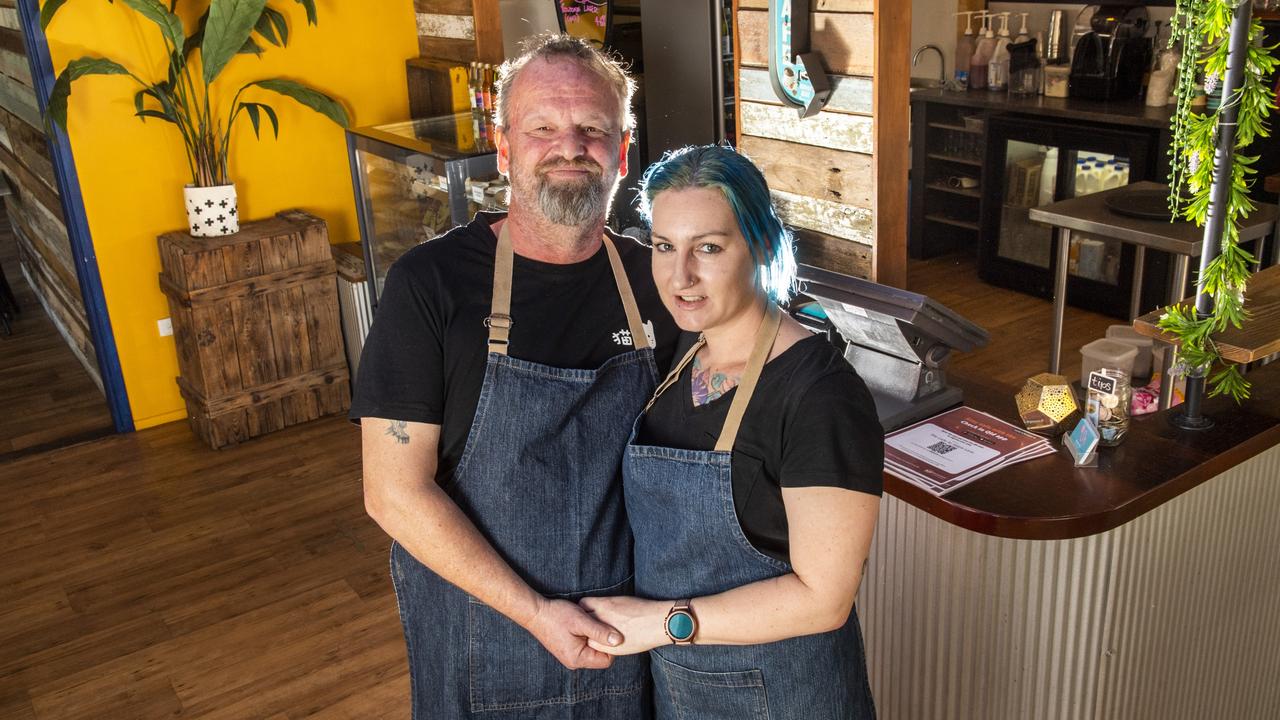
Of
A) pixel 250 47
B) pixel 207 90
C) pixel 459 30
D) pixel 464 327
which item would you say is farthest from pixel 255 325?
pixel 464 327

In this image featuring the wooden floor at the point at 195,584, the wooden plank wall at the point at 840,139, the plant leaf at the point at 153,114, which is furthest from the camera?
the plant leaf at the point at 153,114

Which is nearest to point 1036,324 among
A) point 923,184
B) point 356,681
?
point 923,184

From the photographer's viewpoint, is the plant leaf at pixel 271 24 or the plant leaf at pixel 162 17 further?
the plant leaf at pixel 271 24

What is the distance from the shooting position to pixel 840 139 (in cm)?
310

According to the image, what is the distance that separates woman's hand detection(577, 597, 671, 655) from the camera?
1636 millimetres

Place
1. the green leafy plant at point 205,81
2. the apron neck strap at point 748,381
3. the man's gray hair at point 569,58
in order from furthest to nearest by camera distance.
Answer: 1. the green leafy plant at point 205,81
2. the man's gray hair at point 569,58
3. the apron neck strap at point 748,381

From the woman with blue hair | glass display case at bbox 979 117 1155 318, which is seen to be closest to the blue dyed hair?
the woman with blue hair

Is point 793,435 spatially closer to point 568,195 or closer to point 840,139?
point 568,195

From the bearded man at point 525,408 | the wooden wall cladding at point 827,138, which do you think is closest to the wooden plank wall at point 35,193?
the wooden wall cladding at point 827,138

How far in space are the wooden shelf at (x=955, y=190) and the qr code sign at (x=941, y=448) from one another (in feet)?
14.7

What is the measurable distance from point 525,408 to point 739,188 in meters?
0.50

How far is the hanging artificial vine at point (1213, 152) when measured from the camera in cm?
209

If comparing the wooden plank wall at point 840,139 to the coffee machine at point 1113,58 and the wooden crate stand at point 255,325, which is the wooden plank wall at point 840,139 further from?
the coffee machine at point 1113,58

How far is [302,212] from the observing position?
16.9ft
